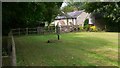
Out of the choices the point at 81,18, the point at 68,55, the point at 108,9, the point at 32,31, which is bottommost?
the point at 68,55

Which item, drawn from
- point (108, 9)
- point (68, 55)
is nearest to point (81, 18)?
point (68, 55)

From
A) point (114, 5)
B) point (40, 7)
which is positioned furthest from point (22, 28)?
point (114, 5)

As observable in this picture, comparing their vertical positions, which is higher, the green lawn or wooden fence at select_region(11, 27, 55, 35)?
wooden fence at select_region(11, 27, 55, 35)

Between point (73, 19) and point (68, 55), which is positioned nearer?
point (68, 55)

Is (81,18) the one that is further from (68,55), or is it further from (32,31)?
(68,55)

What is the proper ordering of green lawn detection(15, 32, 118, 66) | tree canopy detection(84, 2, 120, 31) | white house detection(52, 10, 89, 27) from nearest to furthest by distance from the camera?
1. tree canopy detection(84, 2, 120, 31)
2. green lawn detection(15, 32, 118, 66)
3. white house detection(52, 10, 89, 27)

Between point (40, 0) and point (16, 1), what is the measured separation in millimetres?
1733

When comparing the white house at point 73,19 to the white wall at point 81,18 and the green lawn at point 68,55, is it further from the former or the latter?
the green lawn at point 68,55

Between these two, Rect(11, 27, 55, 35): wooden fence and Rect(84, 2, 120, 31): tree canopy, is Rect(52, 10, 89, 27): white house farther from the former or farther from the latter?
Rect(84, 2, 120, 31): tree canopy

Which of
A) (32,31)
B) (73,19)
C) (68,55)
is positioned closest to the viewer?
(68,55)

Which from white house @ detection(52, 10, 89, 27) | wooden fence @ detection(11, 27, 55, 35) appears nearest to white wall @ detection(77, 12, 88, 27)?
white house @ detection(52, 10, 89, 27)

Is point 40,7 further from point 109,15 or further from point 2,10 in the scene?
point 109,15

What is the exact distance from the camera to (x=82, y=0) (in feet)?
33.0

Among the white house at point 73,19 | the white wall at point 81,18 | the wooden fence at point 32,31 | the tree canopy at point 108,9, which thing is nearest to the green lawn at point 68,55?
the tree canopy at point 108,9
